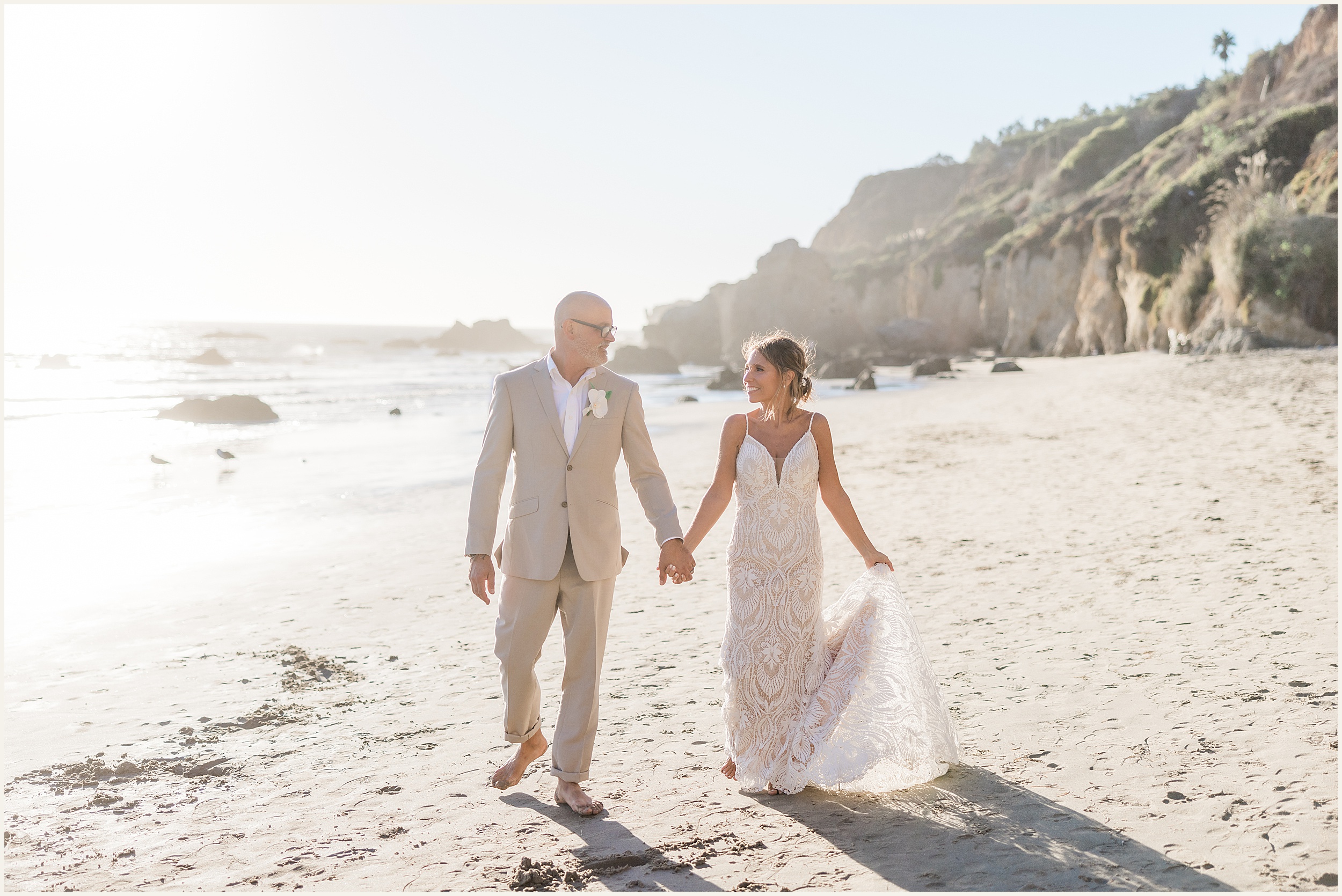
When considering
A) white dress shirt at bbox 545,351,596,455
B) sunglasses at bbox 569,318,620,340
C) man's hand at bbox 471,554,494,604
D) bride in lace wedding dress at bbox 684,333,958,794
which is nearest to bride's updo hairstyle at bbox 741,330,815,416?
→ bride in lace wedding dress at bbox 684,333,958,794

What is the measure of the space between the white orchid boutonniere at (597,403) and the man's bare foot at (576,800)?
1.54 m

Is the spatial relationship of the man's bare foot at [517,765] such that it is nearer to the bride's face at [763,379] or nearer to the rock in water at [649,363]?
the bride's face at [763,379]

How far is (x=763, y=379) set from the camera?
392 cm

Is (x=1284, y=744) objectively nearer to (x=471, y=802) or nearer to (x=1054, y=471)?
(x=471, y=802)

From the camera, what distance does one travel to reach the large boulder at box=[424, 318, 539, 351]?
103 meters

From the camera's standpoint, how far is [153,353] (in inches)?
2739

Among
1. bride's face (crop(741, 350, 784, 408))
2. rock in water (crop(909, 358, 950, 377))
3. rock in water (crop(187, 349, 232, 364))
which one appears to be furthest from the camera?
rock in water (crop(187, 349, 232, 364))

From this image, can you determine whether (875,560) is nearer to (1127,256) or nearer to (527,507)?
(527,507)

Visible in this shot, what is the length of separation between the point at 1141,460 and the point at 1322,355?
9400 mm

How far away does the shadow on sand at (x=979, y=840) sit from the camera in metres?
2.98

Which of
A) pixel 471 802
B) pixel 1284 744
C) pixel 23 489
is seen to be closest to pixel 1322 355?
pixel 1284 744

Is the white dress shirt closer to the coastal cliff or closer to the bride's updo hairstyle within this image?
the bride's updo hairstyle

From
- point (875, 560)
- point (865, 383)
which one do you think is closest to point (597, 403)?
point (875, 560)

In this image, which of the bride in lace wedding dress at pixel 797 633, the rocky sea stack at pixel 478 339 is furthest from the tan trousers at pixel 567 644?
the rocky sea stack at pixel 478 339
